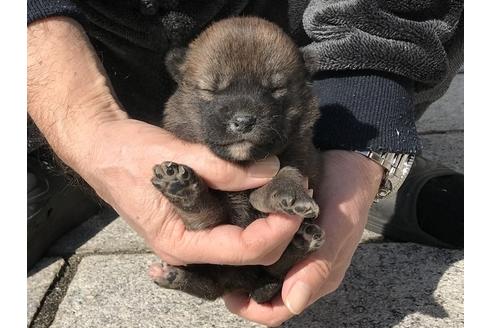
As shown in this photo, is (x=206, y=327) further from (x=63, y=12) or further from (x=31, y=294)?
(x=63, y=12)

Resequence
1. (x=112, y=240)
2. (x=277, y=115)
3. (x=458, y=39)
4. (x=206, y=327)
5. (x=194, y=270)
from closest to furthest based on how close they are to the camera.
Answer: (x=277, y=115), (x=194, y=270), (x=206, y=327), (x=458, y=39), (x=112, y=240)

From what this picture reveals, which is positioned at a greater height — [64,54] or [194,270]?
[64,54]

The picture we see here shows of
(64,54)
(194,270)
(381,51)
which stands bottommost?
(194,270)

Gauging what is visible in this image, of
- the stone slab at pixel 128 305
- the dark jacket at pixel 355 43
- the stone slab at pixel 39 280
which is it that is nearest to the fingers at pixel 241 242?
the stone slab at pixel 128 305

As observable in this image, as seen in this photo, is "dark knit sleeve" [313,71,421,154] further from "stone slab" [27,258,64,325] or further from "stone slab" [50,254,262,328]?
"stone slab" [27,258,64,325]

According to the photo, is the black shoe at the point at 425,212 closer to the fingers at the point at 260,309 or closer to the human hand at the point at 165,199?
the fingers at the point at 260,309

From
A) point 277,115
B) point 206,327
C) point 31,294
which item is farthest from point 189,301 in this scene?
point 277,115

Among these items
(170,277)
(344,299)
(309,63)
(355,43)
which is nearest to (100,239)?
(170,277)
